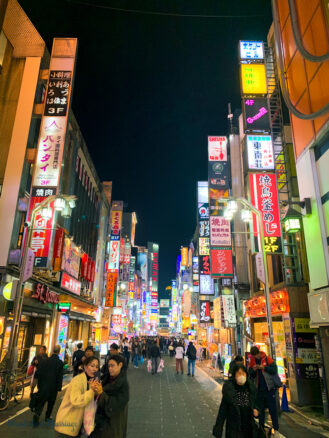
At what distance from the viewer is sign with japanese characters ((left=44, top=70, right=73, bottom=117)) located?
17328 millimetres

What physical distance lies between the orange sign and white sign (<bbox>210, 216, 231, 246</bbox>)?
18.3 metres

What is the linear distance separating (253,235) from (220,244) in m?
8.44

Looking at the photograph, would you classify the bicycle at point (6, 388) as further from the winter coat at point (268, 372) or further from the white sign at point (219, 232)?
the white sign at point (219, 232)

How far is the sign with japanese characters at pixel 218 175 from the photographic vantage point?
25.0 metres

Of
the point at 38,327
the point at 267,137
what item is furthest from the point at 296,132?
the point at 38,327

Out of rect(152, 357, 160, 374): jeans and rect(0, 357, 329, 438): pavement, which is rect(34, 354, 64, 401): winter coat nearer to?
Result: rect(0, 357, 329, 438): pavement

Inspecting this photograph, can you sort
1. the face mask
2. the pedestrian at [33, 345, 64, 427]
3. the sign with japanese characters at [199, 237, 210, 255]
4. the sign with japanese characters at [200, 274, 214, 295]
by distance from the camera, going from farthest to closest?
1. the sign with japanese characters at [199, 237, 210, 255]
2. the sign with japanese characters at [200, 274, 214, 295]
3. the pedestrian at [33, 345, 64, 427]
4. the face mask

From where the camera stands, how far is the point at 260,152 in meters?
16.5

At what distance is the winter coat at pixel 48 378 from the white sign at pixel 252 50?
18.1 meters

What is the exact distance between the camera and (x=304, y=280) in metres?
12.6

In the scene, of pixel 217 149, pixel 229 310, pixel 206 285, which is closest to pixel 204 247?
pixel 206 285

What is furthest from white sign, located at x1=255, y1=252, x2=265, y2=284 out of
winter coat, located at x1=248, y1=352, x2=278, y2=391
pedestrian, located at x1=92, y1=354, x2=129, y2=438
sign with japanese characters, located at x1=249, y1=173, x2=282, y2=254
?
pedestrian, located at x1=92, y1=354, x2=129, y2=438

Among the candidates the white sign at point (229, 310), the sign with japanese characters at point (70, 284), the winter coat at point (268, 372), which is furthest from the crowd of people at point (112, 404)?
the white sign at point (229, 310)

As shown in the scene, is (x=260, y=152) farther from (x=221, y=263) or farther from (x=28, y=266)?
(x=28, y=266)
